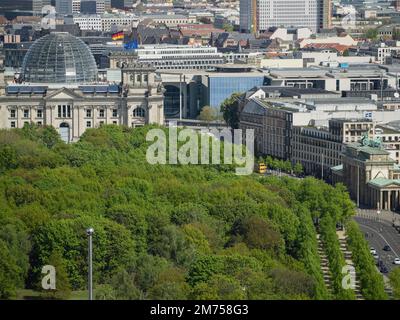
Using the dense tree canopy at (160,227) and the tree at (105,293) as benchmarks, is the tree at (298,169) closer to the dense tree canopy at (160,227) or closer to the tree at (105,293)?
the dense tree canopy at (160,227)

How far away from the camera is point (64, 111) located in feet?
290

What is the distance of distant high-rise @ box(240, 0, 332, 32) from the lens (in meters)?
164

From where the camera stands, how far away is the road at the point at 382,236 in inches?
2055

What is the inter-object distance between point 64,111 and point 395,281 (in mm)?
46490

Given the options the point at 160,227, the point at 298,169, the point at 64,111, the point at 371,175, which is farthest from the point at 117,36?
the point at 160,227

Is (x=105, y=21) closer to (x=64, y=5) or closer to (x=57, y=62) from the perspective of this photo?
(x=64, y=5)

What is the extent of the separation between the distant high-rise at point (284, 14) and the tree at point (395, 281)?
392ft

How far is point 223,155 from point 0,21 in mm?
109952

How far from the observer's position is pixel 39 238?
45.2 m

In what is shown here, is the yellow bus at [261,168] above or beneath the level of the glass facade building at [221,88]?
beneath

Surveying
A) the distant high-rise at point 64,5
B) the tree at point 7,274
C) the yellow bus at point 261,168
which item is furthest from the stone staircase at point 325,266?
the distant high-rise at point 64,5

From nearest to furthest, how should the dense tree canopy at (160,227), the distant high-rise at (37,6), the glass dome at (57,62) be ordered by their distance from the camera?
the dense tree canopy at (160,227)
the glass dome at (57,62)
the distant high-rise at (37,6)

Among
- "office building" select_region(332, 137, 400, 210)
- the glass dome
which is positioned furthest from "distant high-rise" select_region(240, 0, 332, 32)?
"office building" select_region(332, 137, 400, 210)
